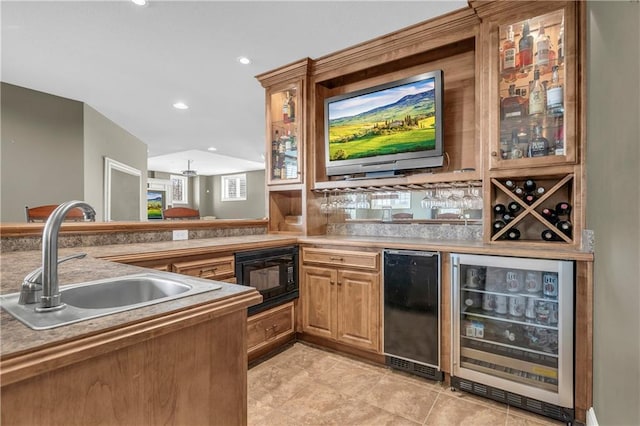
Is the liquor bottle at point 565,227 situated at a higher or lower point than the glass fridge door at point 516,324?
higher

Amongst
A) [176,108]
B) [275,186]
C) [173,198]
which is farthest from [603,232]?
[173,198]

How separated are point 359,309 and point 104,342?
6.89 ft

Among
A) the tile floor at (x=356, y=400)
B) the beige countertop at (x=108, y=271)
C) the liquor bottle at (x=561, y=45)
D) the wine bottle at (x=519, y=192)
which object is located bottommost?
the tile floor at (x=356, y=400)

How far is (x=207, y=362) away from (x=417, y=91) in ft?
8.23

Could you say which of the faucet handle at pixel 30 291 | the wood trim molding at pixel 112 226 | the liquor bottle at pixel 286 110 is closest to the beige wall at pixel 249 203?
the liquor bottle at pixel 286 110

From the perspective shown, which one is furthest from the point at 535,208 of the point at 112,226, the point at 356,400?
the point at 112,226

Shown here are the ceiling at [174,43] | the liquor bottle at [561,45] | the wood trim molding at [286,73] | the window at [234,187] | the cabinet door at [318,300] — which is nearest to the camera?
the liquor bottle at [561,45]

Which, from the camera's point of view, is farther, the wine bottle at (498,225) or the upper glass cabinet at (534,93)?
the wine bottle at (498,225)

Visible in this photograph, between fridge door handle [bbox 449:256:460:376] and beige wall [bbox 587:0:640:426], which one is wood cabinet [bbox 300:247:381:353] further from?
beige wall [bbox 587:0:640:426]

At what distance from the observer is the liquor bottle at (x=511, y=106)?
7.34 ft

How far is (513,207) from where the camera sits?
91.3 inches

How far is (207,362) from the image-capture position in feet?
2.75

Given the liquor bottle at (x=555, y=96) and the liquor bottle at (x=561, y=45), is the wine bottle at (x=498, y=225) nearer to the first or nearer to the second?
the liquor bottle at (x=555, y=96)

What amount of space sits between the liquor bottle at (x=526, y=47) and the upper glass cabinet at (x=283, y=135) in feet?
6.39
